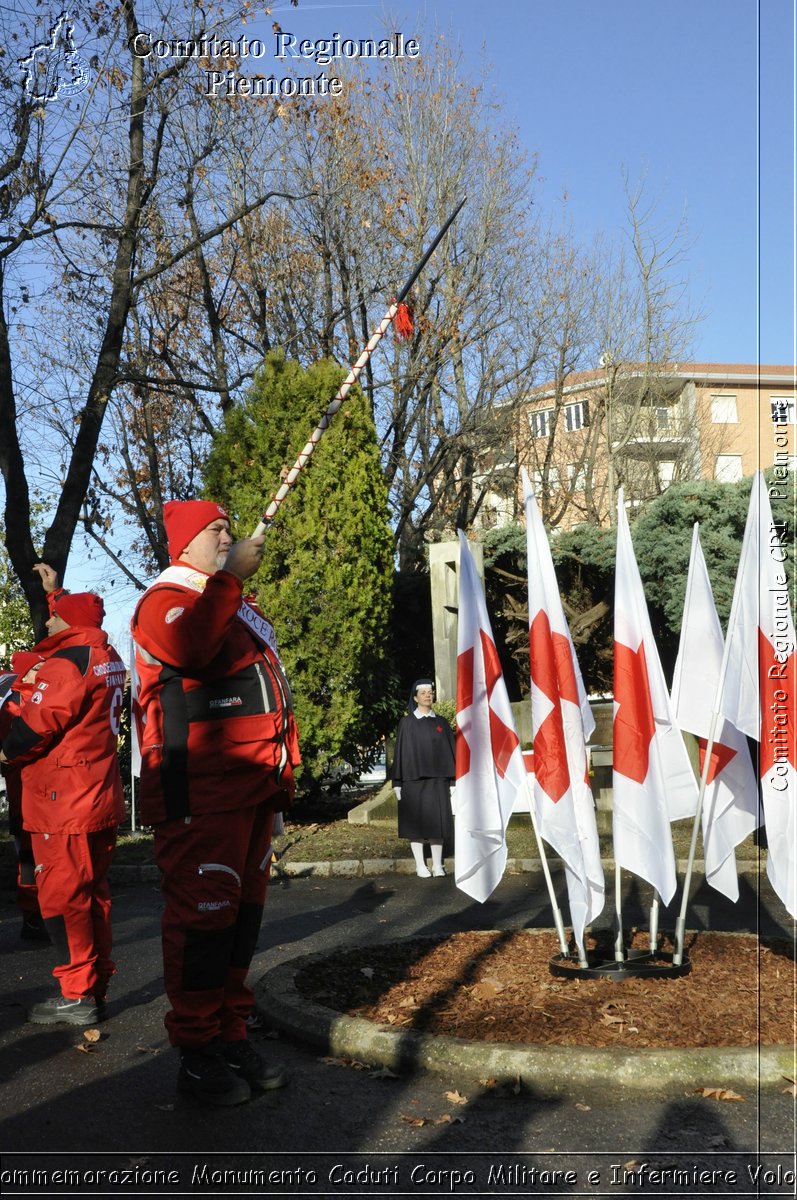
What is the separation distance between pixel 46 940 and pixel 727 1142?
5.60 metres

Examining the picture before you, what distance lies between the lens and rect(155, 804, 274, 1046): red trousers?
4.30 m

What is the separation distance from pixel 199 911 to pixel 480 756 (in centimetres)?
188

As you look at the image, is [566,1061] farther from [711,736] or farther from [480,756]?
[711,736]

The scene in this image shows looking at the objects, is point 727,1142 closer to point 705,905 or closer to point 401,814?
point 705,905

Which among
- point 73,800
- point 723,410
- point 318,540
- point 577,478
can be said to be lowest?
point 73,800

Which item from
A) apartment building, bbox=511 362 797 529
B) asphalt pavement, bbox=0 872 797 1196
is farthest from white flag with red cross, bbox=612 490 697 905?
apartment building, bbox=511 362 797 529

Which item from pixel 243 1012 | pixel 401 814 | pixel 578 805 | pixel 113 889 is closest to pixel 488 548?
pixel 401 814

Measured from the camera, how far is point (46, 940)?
27.0ft

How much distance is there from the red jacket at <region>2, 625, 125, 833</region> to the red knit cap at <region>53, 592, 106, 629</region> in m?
0.07

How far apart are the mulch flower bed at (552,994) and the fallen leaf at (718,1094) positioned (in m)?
0.28

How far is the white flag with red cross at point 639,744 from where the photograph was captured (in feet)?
18.4

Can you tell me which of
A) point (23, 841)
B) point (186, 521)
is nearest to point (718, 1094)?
point (186, 521)

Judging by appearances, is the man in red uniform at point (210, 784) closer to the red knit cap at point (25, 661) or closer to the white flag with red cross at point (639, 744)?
the white flag with red cross at point (639, 744)

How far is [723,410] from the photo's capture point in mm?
31406
